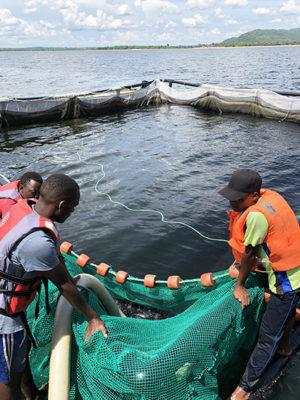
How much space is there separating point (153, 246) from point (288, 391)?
14.1ft

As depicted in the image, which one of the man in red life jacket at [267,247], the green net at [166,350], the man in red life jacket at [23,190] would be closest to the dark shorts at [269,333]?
the man in red life jacket at [267,247]

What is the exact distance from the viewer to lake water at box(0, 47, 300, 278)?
Result: 822 cm

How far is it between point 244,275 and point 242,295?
19cm

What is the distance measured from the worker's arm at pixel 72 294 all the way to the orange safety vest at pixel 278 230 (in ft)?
5.08

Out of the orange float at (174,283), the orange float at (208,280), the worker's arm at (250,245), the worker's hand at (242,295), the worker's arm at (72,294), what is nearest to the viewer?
the worker's arm at (72,294)

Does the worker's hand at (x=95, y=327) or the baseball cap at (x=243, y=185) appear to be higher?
the baseball cap at (x=243, y=185)

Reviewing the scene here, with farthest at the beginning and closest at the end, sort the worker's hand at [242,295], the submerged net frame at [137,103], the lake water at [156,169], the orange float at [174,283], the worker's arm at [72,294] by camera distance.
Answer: the submerged net frame at [137,103], the lake water at [156,169], the orange float at [174,283], the worker's hand at [242,295], the worker's arm at [72,294]

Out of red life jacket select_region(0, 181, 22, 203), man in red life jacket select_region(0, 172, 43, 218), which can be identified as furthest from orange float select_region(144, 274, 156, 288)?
red life jacket select_region(0, 181, 22, 203)

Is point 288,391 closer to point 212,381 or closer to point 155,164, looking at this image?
point 212,381

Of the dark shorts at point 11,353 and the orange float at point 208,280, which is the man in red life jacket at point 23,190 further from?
the orange float at point 208,280

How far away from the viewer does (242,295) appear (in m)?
3.73

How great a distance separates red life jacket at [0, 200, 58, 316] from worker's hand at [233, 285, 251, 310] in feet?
5.97

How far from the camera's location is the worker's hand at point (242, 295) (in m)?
3.72

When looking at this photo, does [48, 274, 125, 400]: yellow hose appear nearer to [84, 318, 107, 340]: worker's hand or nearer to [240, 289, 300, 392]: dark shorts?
[84, 318, 107, 340]: worker's hand
